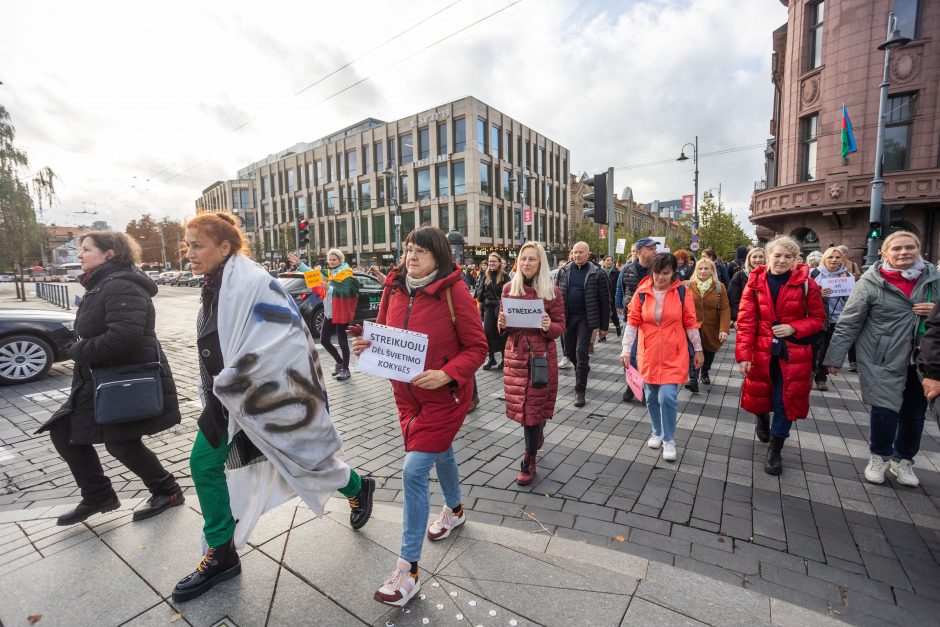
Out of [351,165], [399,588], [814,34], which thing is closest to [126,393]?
[399,588]

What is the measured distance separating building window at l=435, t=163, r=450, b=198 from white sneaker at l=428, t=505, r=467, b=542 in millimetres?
39803

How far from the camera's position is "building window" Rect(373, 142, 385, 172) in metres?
44.8

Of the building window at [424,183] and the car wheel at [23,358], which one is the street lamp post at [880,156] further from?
the building window at [424,183]

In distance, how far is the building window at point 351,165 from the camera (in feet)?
154

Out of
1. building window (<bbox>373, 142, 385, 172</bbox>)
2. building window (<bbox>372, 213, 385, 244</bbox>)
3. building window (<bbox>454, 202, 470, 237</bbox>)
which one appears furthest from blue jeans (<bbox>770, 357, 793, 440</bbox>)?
building window (<bbox>373, 142, 385, 172</bbox>)

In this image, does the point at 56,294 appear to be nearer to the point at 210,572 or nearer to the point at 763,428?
the point at 210,572

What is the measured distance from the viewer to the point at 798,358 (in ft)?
12.1

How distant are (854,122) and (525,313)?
1868 cm

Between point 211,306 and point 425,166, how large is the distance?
138 ft

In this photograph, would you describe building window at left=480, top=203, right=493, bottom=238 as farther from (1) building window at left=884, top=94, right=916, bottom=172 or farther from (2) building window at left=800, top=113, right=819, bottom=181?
(1) building window at left=884, top=94, right=916, bottom=172

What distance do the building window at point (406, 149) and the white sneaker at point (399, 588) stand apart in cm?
4360

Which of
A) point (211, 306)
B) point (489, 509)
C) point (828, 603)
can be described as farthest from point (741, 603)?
point (211, 306)

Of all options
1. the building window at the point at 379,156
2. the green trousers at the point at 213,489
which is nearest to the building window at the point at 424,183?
the building window at the point at 379,156

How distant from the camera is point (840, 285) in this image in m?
6.48
